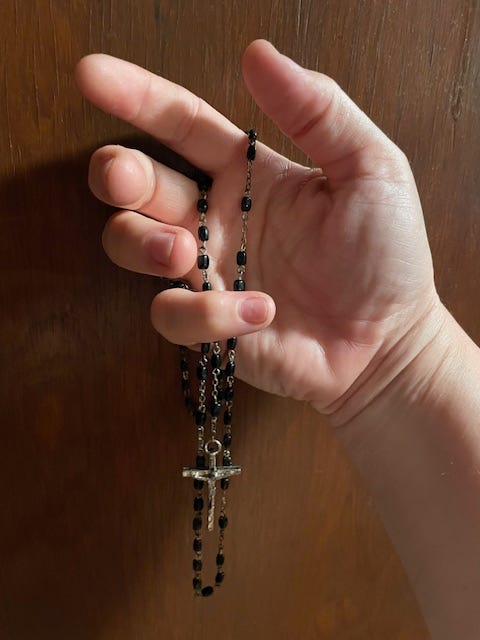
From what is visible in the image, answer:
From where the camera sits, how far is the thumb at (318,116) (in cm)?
39

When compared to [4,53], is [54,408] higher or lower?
lower

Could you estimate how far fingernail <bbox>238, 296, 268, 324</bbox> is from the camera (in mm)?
402

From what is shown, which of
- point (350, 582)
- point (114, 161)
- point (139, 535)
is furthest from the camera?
point (350, 582)

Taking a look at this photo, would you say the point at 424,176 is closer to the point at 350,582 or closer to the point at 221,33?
the point at 221,33

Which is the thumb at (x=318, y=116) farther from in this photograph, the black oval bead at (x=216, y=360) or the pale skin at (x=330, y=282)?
the black oval bead at (x=216, y=360)

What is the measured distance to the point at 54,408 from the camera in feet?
1.80

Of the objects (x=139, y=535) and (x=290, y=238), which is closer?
(x=290, y=238)

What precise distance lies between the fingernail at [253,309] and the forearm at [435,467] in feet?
0.80

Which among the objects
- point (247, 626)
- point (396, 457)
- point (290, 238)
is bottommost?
point (247, 626)

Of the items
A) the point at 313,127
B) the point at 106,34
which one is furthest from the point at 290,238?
the point at 106,34

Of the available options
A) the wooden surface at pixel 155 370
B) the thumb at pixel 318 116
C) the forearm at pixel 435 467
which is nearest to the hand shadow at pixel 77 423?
the wooden surface at pixel 155 370

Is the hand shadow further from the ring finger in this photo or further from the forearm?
the forearm

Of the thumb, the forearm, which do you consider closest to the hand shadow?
the thumb

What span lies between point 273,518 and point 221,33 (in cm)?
56
